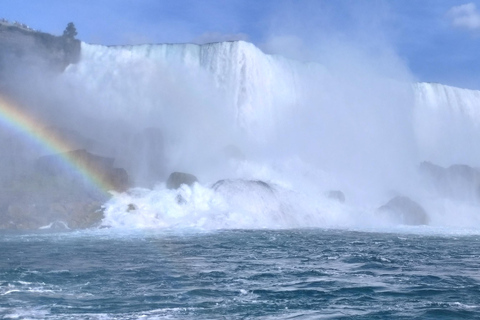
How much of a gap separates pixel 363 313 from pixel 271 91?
3707cm

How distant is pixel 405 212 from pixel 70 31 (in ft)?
95.4

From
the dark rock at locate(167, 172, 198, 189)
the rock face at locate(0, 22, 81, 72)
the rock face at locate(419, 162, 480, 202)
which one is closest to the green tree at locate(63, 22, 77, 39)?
the rock face at locate(0, 22, 81, 72)

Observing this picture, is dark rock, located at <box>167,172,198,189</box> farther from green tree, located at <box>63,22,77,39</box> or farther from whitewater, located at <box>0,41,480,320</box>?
green tree, located at <box>63,22,77,39</box>

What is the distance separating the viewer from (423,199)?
41.6 metres

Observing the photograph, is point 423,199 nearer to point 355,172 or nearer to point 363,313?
point 355,172

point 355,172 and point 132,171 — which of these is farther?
point 355,172

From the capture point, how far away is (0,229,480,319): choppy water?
12.5 meters

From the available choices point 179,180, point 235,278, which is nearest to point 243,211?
point 179,180

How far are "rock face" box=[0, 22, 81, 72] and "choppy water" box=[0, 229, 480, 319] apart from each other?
26.1m

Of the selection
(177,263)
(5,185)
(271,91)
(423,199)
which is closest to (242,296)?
(177,263)

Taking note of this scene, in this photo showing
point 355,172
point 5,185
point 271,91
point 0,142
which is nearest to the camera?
point 5,185

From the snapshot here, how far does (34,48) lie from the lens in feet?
161

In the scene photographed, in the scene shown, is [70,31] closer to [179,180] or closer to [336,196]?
[179,180]

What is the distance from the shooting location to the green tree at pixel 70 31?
163 feet
